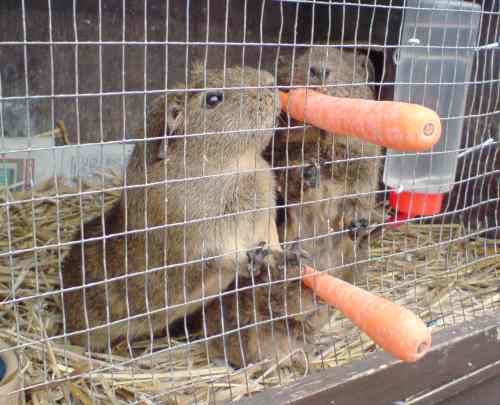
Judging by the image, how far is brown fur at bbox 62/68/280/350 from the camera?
2.04 metres

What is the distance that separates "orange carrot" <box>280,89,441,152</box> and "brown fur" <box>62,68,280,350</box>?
0.91 ft

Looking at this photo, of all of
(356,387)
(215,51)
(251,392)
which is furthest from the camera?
(215,51)

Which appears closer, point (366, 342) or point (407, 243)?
point (366, 342)

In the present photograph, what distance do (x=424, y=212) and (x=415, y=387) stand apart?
3.15 feet

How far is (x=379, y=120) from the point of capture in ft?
4.80

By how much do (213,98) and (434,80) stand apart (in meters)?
1.37

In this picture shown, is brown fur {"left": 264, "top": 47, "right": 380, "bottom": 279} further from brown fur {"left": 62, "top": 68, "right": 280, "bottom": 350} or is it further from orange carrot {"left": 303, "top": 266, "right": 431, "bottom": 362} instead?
orange carrot {"left": 303, "top": 266, "right": 431, "bottom": 362}

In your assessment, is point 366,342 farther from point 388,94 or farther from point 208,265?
point 388,94

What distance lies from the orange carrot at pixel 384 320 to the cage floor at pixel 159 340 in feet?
1.11

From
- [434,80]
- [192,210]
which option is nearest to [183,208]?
[192,210]

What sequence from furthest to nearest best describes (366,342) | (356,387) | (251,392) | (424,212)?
(424,212), (366,342), (251,392), (356,387)

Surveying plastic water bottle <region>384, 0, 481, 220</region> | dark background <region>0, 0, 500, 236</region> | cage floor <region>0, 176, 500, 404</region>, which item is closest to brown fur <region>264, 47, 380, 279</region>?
plastic water bottle <region>384, 0, 481, 220</region>

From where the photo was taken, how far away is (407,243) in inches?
138

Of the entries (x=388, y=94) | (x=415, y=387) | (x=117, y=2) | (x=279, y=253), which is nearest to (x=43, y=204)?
(x=117, y=2)
